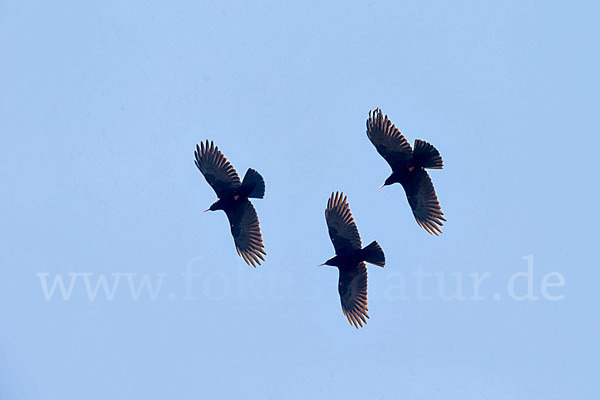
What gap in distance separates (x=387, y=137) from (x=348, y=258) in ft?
10.3

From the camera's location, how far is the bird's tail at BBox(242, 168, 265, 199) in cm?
2619

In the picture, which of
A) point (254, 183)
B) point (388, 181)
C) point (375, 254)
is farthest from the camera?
point (388, 181)

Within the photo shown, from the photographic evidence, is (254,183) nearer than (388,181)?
Yes

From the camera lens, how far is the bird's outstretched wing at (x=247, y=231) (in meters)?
26.8

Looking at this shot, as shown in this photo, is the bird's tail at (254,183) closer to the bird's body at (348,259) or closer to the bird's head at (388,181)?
the bird's body at (348,259)

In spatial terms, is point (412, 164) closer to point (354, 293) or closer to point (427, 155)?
point (427, 155)

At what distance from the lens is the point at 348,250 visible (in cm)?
2628

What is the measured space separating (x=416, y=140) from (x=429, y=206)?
185cm

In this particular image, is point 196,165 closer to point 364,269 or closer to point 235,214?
point 235,214

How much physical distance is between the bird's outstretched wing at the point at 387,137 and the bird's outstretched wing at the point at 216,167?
3544 mm

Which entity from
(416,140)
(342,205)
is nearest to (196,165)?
(342,205)

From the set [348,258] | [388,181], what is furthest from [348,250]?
[388,181]

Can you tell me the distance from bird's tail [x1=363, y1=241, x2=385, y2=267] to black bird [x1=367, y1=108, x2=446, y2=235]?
1.76 m

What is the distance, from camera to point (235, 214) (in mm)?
26969
